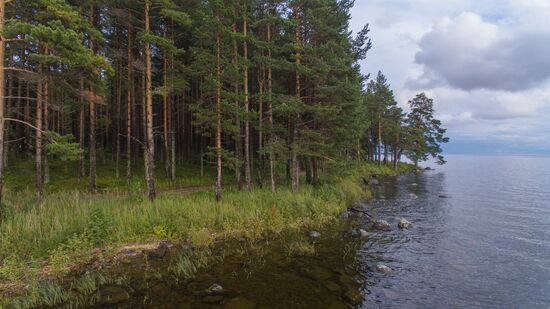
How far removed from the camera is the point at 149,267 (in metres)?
10.2

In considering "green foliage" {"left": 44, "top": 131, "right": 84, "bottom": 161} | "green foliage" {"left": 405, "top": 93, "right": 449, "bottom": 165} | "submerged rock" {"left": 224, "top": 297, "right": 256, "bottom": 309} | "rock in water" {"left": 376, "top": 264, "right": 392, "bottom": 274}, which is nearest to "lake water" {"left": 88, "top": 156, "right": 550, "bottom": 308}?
"submerged rock" {"left": 224, "top": 297, "right": 256, "bottom": 309}

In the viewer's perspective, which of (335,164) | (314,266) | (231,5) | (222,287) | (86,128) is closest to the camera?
(222,287)

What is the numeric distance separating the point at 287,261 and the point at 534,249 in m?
12.1

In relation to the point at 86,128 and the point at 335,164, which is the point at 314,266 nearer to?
the point at 335,164

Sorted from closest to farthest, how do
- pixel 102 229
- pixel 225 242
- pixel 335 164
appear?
pixel 102 229 → pixel 225 242 → pixel 335 164

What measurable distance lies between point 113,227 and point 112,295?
4.45 m

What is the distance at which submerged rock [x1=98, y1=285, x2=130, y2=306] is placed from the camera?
793cm

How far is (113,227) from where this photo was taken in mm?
12055

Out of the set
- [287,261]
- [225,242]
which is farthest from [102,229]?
[287,261]

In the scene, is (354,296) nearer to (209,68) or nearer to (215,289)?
(215,289)

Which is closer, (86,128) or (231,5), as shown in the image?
(231,5)

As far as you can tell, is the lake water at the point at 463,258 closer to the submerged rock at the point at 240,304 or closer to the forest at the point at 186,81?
the submerged rock at the point at 240,304

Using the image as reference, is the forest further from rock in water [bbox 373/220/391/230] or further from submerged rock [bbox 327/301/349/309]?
submerged rock [bbox 327/301/349/309]

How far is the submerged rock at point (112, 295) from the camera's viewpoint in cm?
793
